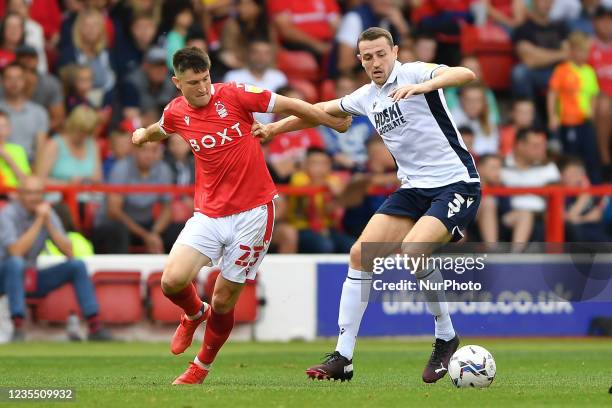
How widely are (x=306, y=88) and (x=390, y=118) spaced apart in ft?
28.8

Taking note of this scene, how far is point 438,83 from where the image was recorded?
9781 millimetres

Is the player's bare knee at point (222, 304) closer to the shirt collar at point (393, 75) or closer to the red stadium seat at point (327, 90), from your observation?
the shirt collar at point (393, 75)

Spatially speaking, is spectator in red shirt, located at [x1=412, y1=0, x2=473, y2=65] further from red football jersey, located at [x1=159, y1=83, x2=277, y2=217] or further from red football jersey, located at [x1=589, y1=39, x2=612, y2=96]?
red football jersey, located at [x1=159, y1=83, x2=277, y2=217]

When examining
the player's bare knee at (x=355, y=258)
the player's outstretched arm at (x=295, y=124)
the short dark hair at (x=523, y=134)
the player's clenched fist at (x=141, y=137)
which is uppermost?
the player's outstretched arm at (x=295, y=124)

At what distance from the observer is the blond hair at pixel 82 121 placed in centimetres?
1675

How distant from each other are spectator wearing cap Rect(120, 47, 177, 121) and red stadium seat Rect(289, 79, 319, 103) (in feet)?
6.22

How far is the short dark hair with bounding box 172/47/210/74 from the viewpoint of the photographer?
985 cm

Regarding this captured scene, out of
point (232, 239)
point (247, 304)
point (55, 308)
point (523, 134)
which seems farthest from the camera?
point (523, 134)

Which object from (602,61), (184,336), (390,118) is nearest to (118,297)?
(184,336)

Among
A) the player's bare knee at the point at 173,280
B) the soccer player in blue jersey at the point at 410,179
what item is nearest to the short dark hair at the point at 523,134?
the soccer player in blue jersey at the point at 410,179

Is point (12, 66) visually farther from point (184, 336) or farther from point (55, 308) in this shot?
point (184, 336)

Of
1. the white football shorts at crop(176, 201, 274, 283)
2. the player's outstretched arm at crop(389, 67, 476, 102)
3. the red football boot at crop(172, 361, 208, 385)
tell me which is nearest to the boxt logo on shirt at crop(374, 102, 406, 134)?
the player's outstretched arm at crop(389, 67, 476, 102)

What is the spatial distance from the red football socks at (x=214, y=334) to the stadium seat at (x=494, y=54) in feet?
36.9

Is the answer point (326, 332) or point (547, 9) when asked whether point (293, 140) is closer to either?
point (326, 332)
